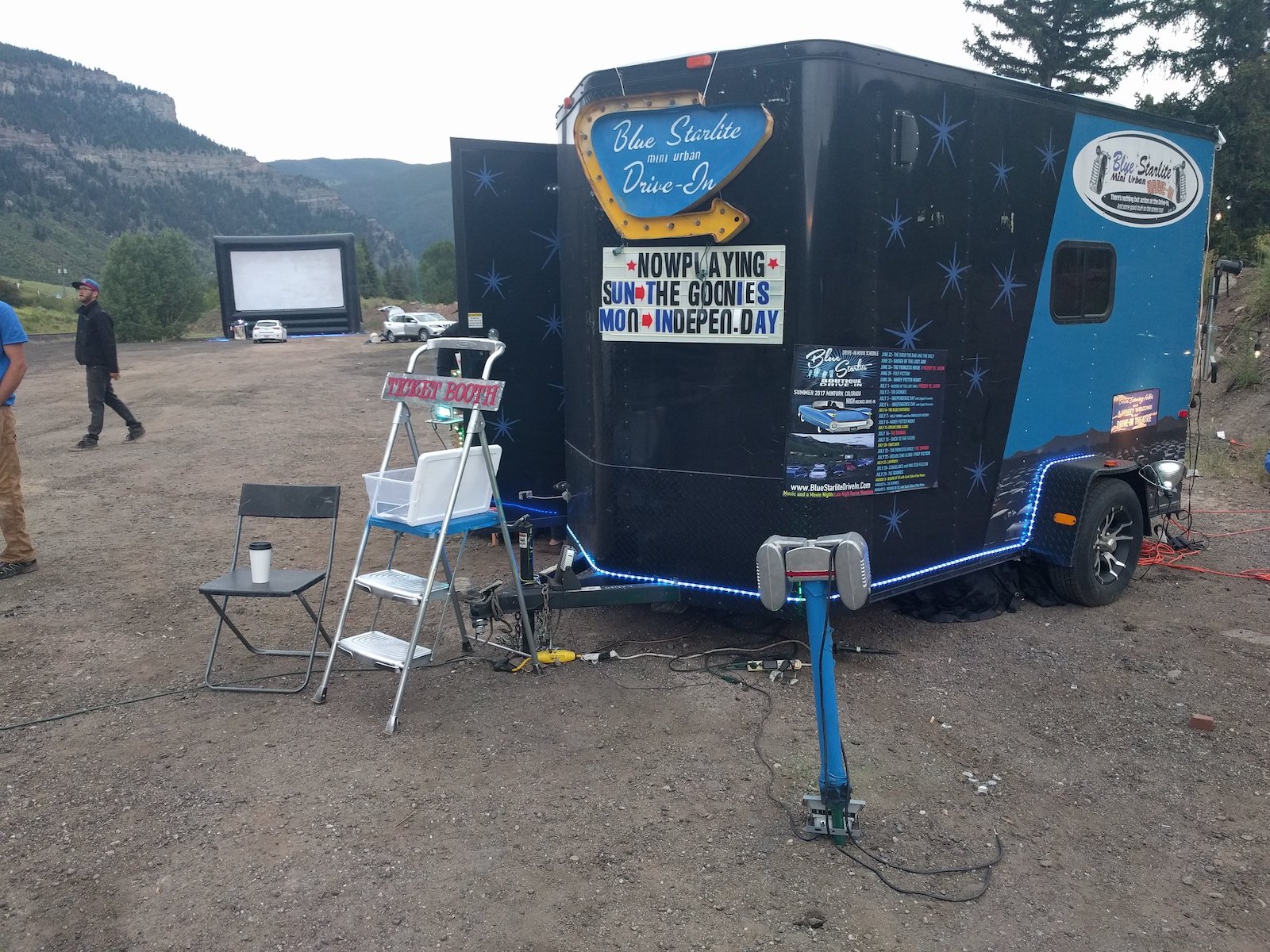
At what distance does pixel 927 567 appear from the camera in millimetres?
5086

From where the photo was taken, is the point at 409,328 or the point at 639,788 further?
the point at 409,328

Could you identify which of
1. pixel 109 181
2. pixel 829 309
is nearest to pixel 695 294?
pixel 829 309

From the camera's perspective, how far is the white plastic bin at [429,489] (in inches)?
175

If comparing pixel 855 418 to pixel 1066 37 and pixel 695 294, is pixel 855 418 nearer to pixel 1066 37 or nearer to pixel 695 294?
pixel 695 294

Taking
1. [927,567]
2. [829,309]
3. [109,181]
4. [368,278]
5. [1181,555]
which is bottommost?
[1181,555]

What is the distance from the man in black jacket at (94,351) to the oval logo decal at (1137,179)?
9.55 m

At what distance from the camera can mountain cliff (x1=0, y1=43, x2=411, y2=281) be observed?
356ft

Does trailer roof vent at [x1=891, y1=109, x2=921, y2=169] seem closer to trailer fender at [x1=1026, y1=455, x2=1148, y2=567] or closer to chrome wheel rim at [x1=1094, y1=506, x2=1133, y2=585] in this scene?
trailer fender at [x1=1026, y1=455, x2=1148, y2=567]

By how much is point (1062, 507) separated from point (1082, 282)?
4.36 ft

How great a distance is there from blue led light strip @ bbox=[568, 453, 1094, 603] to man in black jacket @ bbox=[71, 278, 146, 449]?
746 centimetres

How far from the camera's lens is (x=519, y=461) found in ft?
21.1

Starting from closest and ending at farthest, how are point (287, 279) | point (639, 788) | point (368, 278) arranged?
point (639, 788)
point (287, 279)
point (368, 278)

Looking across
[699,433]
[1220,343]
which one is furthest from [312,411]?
[1220,343]

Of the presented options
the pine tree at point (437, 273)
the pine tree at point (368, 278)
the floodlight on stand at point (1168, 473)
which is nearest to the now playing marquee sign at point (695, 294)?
the floodlight on stand at point (1168, 473)
